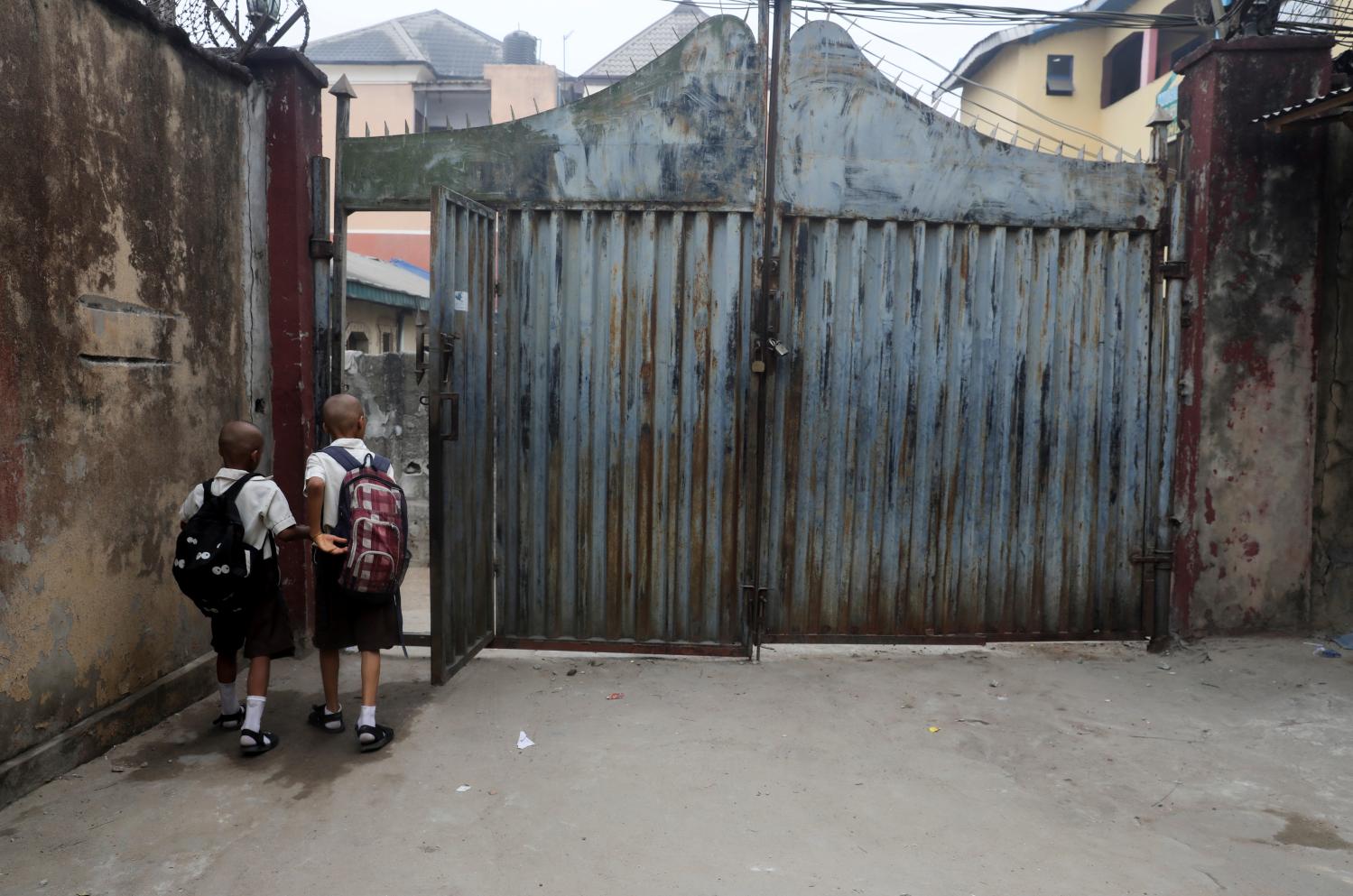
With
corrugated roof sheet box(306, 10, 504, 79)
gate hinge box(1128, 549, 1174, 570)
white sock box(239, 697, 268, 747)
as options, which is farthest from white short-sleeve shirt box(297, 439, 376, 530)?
corrugated roof sheet box(306, 10, 504, 79)

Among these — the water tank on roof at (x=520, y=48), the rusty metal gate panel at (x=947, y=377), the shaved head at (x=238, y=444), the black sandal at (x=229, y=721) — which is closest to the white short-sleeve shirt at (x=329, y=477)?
the shaved head at (x=238, y=444)

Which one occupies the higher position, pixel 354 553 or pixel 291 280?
pixel 291 280

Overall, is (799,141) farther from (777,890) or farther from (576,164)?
(777,890)

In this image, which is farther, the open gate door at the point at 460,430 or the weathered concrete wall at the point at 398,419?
the weathered concrete wall at the point at 398,419

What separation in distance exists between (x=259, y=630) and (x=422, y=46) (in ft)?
107

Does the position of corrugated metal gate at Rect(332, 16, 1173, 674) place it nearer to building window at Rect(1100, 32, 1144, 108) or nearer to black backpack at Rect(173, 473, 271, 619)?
black backpack at Rect(173, 473, 271, 619)

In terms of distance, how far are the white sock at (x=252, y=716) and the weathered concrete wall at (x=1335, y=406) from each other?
5179mm

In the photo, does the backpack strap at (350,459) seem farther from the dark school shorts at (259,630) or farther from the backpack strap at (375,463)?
the dark school shorts at (259,630)

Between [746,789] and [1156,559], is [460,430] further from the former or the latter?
[1156,559]

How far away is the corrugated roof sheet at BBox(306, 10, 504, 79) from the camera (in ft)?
89.9

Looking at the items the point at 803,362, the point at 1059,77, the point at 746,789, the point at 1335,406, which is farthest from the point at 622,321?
the point at 1059,77

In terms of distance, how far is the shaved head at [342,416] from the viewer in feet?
12.2

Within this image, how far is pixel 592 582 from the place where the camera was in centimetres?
477

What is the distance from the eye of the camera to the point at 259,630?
12.0 feet
